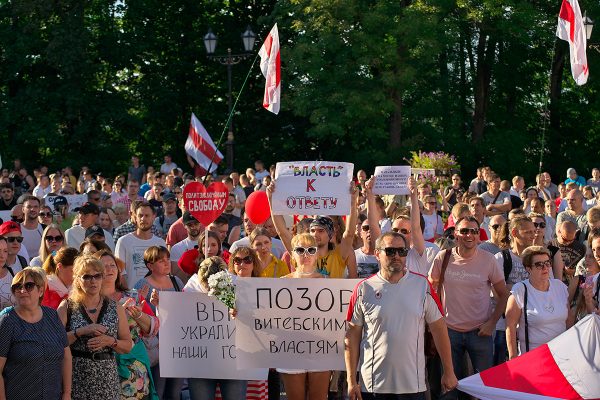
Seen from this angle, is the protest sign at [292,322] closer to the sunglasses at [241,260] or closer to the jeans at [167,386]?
the sunglasses at [241,260]

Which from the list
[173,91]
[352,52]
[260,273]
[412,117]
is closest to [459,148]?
[412,117]

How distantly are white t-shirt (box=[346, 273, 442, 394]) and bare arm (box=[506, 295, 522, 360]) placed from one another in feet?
4.67

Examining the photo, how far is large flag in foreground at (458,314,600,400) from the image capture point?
801 centimetres

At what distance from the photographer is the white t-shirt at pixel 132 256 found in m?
11.6

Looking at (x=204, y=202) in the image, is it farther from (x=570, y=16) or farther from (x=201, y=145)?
(x=570, y=16)

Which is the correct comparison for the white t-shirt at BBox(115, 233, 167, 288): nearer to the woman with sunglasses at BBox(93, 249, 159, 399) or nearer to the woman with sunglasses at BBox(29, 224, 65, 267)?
the woman with sunglasses at BBox(29, 224, 65, 267)

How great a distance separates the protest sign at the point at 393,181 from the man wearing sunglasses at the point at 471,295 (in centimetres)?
227

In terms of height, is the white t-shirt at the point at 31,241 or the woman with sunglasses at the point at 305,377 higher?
the white t-shirt at the point at 31,241

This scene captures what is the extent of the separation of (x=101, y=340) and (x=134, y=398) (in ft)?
2.06

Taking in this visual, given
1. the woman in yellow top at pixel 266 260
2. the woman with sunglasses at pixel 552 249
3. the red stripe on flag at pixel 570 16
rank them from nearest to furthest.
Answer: the woman in yellow top at pixel 266 260
the woman with sunglasses at pixel 552 249
the red stripe on flag at pixel 570 16

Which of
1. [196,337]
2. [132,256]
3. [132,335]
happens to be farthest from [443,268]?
[132,256]

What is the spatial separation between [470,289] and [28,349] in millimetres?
3715

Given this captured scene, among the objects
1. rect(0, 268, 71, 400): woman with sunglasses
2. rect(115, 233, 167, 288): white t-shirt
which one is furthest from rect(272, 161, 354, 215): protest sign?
rect(0, 268, 71, 400): woman with sunglasses

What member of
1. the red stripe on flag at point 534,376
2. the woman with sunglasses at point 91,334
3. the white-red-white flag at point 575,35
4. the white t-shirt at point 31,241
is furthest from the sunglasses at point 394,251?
the white-red-white flag at point 575,35
